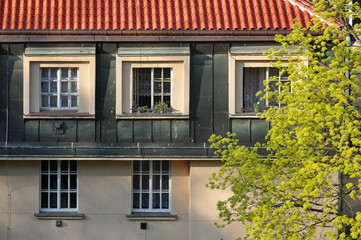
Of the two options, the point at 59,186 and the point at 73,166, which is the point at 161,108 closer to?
the point at 73,166

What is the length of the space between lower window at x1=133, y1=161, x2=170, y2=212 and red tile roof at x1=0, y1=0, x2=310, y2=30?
3934 millimetres

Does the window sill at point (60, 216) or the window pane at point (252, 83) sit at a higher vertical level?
the window pane at point (252, 83)

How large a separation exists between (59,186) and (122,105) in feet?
9.80

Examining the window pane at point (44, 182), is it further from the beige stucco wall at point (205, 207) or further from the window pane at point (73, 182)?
the beige stucco wall at point (205, 207)

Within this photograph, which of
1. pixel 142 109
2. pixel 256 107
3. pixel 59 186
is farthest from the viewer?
pixel 59 186

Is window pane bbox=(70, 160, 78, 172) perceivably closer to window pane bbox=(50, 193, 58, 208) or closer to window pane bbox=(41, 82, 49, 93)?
window pane bbox=(50, 193, 58, 208)

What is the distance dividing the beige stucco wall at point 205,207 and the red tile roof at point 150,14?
3914 mm

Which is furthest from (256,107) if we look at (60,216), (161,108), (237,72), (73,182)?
(60,216)

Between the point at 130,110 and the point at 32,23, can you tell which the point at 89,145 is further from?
the point at 32,23

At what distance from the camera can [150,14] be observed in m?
23.3

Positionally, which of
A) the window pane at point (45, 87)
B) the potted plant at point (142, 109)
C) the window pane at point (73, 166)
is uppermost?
the window pane at point (45, 87)

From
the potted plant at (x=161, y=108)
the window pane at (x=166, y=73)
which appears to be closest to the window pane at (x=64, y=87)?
the potted plant at (x=161, y=108)

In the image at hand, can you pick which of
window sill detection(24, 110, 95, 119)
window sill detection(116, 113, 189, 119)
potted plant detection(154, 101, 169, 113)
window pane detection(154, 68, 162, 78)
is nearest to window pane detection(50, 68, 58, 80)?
window sill detection(24, 110, 95, 119)

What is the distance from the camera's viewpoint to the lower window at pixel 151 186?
922 inches
